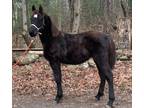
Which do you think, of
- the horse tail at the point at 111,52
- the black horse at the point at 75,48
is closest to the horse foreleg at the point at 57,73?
the black horse at the point at 75,48

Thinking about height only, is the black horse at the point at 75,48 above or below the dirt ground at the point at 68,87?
above

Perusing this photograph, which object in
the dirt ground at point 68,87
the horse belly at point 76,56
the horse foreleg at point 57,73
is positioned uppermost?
the horse belly at point 76,56

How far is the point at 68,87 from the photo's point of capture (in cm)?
844

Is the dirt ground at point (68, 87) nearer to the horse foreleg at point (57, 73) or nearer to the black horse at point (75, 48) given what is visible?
the horse foreleg at point (57, 73)

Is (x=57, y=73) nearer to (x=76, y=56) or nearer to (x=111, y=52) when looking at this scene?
(x=76, y=56)

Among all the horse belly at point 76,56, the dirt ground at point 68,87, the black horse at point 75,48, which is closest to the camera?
the black horse at point 75,48

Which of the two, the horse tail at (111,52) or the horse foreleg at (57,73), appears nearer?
the horse tail at (111,52)

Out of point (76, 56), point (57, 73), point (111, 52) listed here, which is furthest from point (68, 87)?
point (111, 52)

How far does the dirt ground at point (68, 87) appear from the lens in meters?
6.72

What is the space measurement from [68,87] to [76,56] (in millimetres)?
1689

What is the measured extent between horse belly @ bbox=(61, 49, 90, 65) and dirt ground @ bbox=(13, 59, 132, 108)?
785 mm

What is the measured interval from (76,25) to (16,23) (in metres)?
7.44

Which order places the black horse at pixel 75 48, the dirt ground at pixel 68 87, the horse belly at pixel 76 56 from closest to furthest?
1. the black horse at pixel 75 48
2. the dirt ground at pixel 68 87
3. the horse belly at pixel 76 56

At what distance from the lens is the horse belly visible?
6.86 metres
